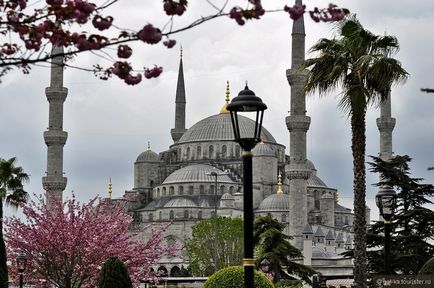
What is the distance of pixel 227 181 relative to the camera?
92375 millimetres

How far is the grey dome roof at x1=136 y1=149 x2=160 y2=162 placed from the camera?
98787mm

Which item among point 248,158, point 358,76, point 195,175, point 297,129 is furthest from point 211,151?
point 248,158

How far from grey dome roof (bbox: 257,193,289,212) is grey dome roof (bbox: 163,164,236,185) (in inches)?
325

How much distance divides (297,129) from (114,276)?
4526 centimetres

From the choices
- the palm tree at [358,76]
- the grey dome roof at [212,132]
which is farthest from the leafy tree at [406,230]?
the grey dome roof at [212,132]

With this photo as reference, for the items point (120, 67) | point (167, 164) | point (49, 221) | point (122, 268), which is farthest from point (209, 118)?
point (120, 67)

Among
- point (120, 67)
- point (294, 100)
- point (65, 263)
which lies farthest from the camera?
point (294, 100)

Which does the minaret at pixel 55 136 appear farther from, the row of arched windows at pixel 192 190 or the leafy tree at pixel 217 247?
the row of arched windows at pixel 192 190

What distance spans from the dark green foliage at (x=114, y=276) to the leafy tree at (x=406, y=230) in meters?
13.8

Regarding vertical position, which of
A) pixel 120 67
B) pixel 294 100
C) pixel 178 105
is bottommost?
pixel 120 67

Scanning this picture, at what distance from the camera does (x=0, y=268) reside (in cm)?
2334

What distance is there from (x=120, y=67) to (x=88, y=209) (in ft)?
69.4

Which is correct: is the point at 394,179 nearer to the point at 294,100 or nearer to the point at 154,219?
the point at 294,100

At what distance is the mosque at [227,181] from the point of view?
65.1 meters
